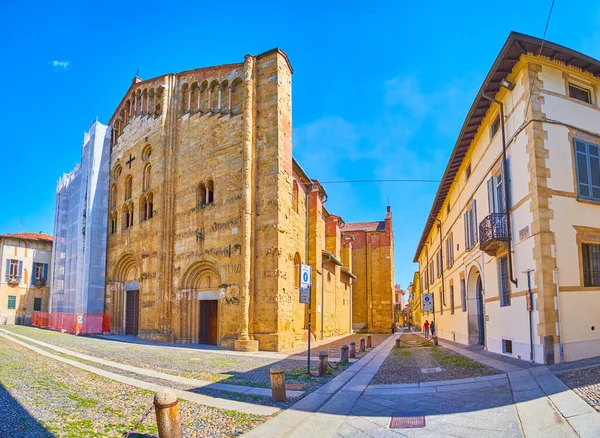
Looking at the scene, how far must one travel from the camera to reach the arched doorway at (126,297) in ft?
89.7

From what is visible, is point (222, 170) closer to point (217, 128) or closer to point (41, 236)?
point (217, 128)

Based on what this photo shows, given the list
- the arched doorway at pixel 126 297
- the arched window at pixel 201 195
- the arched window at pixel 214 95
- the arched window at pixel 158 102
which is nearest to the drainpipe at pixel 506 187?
the arched window at pixel 214 95

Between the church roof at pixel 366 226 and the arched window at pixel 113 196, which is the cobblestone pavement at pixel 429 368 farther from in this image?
the church roof at pixel 366 226

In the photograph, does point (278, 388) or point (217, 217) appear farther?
point (217, 217)

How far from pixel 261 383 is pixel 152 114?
21.7 meters

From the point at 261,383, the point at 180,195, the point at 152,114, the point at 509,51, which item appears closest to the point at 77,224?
the point at 152,114

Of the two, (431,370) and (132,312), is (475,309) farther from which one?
(132,312)

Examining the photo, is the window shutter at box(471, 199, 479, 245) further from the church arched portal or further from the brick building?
the brick building


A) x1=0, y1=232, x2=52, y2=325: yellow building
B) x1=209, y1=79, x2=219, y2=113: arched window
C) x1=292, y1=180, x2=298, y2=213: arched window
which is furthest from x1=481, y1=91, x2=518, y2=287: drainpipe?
x1=0, y1=232, x2=52, y2=325: yellow building

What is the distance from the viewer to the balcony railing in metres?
12.8

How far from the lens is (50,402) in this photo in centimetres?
733

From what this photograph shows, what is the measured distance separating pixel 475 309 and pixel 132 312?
20.4 meters

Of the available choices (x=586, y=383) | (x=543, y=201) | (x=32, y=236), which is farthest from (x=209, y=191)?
(x=32, y=236)

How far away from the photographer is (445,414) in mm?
6641
